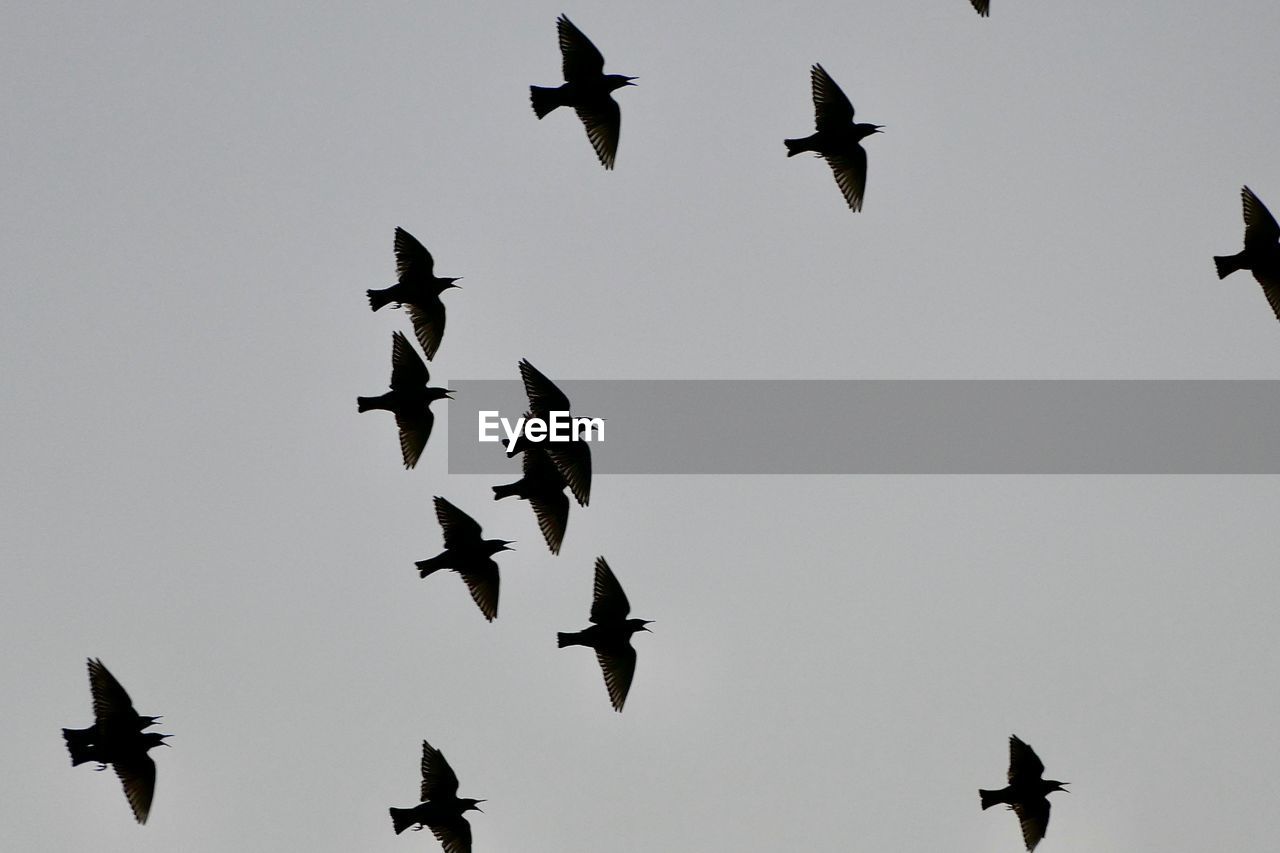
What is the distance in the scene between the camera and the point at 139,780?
34125mm

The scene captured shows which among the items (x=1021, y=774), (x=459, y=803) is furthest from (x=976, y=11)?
(x=459, y=803)

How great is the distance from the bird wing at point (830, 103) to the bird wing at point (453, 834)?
42.9ft

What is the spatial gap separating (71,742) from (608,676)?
337 inches

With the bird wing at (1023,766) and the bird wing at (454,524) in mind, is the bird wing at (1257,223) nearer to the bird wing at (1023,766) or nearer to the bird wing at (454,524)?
the bird wing at (1023,766)

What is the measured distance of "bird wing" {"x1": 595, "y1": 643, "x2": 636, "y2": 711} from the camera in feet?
116

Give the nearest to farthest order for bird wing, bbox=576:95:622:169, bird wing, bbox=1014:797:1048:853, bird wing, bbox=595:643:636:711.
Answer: bird wing, bbox=576:95:622:169
bird wing, bbox=595:643:636:711
bird wing, bbox=1014:797:1048:853

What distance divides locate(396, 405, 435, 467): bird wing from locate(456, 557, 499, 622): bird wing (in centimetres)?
214

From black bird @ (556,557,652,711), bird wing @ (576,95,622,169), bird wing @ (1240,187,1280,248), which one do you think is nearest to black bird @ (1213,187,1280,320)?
bird wing @ (1240,187,1280,248)

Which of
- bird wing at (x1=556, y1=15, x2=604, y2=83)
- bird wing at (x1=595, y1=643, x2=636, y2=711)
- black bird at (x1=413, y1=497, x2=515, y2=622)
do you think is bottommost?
bird wing at (x1=595, y1=643, x2=636, y2=711)

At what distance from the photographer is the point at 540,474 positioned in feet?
120

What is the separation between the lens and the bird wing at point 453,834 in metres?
36.2

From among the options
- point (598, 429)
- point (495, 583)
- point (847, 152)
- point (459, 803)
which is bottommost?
point (459, 803)

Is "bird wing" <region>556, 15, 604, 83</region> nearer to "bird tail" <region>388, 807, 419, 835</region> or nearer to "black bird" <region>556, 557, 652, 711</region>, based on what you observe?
"black bird" <region>556, 557, 652, 711</region>

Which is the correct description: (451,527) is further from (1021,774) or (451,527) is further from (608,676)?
(1021,774)
